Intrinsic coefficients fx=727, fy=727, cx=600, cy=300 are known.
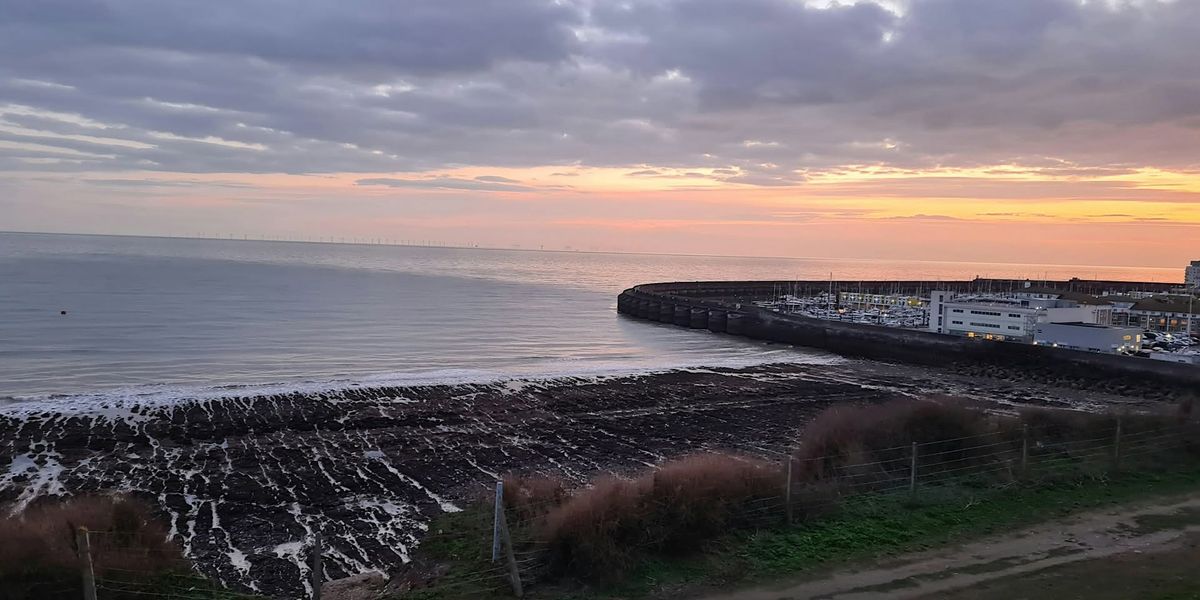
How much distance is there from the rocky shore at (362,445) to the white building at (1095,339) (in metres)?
8.33

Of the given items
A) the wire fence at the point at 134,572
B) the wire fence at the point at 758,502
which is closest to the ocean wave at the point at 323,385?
the wire fence at the point at 758,502

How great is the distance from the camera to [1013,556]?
30.4ft

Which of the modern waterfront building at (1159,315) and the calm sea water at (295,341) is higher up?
the modern waterfront building at (1159,315)

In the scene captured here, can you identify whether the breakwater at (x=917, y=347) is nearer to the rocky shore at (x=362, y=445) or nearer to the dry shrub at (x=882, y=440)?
the rocky shore at (x=362, y=445)

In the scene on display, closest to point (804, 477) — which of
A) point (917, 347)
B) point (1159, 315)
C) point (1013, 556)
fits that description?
point (1013, 556)

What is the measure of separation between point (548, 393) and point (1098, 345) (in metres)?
31.6

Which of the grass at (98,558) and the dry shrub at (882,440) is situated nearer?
the grass at (98,558)

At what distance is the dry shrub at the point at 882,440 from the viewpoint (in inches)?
492

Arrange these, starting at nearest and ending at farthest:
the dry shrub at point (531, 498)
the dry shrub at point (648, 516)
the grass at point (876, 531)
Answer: the grass at point (876, 531)
the dry shrub at point (648, 516)
the dry shrub at point (531, 498)

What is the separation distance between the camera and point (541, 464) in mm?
18641

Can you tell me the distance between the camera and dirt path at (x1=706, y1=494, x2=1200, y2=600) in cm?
822

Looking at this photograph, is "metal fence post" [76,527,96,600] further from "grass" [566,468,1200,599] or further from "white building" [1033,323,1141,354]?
"white building" [1033,323,1141,354]

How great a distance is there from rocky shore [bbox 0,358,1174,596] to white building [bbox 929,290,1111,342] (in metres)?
12.7

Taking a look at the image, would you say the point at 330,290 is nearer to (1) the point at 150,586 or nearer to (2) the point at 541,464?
(2) the point at 541,464
